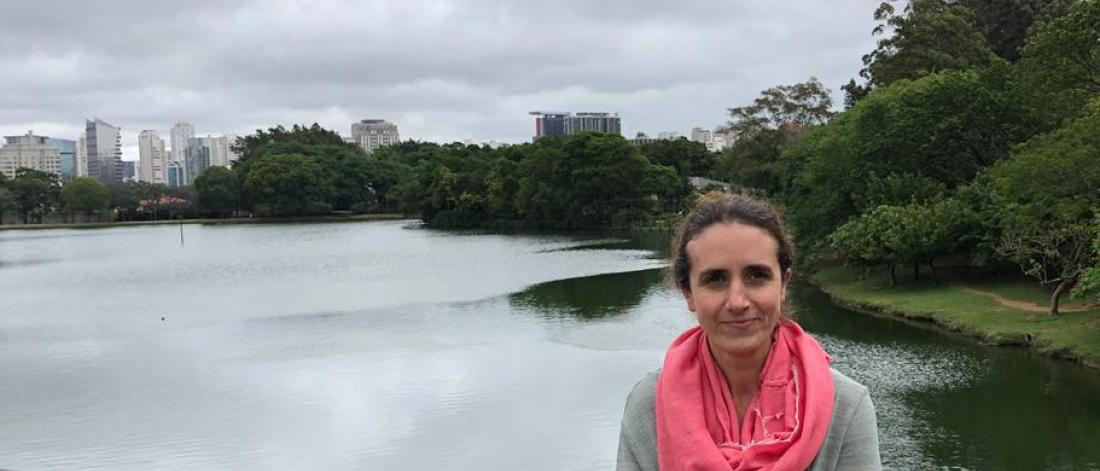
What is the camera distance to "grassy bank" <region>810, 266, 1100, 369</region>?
50.4ft

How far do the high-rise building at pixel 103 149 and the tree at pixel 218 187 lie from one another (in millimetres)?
100638

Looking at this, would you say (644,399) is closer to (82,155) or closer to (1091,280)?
(1091,280)

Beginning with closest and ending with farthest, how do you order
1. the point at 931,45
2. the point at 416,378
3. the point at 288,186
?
the point at 416,378 < the point at 931,45 < the point at 288,186

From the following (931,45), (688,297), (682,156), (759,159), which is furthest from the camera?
(682,156)

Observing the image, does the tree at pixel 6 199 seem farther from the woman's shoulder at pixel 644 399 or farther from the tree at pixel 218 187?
the woman's shoulder at pixel 644 399

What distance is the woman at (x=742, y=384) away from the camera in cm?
162

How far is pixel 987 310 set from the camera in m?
18.5

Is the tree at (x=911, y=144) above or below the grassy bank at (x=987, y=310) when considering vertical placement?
above

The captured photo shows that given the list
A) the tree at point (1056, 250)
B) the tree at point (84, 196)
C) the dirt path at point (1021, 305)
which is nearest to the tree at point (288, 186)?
the tree at point (84, 196)

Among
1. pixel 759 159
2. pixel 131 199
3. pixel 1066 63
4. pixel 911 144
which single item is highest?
pixel 1066 63

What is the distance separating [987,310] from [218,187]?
259 feet

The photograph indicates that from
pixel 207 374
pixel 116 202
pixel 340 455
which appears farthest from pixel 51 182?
pixel 340 455

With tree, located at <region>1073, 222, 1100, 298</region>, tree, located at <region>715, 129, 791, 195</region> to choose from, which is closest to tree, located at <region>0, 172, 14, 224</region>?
tree, located at <region>715, 129, 791, 195</region>

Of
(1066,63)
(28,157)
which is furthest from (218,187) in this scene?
(28,157)
